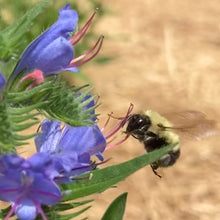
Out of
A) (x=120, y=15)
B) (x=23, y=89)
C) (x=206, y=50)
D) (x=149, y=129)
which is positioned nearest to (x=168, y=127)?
(x=149, y=129)

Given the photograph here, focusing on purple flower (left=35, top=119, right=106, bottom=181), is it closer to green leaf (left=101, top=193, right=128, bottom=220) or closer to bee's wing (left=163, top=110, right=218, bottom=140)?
green leaf (left=101, top=193, right=128, bottom=220)

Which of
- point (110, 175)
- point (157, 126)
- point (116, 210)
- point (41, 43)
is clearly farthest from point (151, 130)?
point (41, 43)

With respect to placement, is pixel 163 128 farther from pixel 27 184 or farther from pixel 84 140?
pixel 27 184

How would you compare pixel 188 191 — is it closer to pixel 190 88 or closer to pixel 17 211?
pixel 190 88

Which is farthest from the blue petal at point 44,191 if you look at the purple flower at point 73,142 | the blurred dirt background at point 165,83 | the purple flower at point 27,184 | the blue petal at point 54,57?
the blurred dirt background at point 165,83

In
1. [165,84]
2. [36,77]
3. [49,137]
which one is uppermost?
[36,77]

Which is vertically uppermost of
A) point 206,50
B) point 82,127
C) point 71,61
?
point 71,61

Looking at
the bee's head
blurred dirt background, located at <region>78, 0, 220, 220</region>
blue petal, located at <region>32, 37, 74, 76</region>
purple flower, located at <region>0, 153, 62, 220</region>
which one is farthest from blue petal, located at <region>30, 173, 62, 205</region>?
blurred dirt background, located at <region>78, 0, 220, 220</region>
